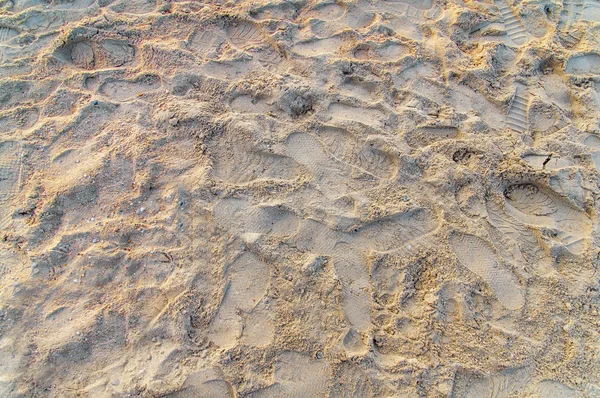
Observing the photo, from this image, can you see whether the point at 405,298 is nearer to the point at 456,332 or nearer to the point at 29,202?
the point at 456,332

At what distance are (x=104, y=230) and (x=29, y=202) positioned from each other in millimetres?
508

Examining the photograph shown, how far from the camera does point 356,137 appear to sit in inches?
104

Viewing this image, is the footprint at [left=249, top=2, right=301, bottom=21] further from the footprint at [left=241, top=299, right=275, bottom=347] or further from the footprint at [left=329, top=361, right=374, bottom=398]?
the footprint at [left=329, top=361, right=374, bottom=398]

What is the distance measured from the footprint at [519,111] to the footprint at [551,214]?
47 centimetres

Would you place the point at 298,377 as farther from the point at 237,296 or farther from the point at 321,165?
the point at 321,165

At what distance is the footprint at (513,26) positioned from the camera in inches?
129

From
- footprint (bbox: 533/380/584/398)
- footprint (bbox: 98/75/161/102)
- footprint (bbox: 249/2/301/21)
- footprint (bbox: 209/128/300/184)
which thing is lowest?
footprint (bbox: 533/380/584/398)

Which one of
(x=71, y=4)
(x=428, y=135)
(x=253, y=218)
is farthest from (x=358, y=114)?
(x=71, y=4)

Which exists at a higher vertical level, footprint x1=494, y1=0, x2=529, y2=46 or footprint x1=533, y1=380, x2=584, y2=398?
footprint x1=494, y1=0, x2=529, y2=46

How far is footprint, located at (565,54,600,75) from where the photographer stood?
3.18 metres

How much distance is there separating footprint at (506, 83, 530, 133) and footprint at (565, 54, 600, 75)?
0.50m

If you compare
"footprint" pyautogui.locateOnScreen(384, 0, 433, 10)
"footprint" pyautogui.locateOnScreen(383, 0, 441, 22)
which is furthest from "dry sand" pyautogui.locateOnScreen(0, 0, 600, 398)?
"footprint" pyautogui.locateOnScreen(384, 0, 433, 10)

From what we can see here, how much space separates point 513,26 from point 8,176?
385 centimetres

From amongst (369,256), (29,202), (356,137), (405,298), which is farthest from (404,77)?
(29,202)
